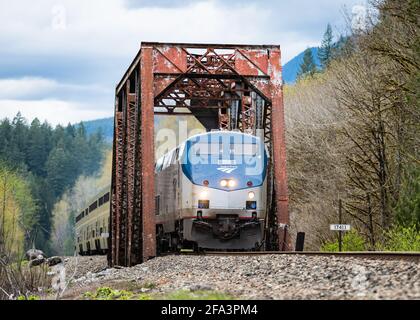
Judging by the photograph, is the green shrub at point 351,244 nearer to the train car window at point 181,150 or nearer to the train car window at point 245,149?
the train car window at point 245,149

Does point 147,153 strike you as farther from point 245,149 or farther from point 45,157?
point 45,157

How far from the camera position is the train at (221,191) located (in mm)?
19156

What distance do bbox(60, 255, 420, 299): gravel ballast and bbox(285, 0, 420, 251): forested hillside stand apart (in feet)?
14.9

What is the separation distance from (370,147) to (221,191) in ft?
21.6

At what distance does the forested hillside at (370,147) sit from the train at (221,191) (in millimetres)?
3400

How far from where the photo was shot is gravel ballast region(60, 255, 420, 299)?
8156mm

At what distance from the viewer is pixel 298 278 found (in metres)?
10.3

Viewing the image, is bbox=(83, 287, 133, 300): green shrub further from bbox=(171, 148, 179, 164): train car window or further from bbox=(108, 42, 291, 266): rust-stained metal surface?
bbox=(171, 148, 179, 164): train car window

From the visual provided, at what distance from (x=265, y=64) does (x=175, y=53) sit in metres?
2.43

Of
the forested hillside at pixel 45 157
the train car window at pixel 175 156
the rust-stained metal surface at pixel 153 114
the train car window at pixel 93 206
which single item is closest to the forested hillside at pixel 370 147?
the rust-stained metal surface at pixel 153 114

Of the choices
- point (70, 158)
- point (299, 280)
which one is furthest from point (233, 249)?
point (70, 158)

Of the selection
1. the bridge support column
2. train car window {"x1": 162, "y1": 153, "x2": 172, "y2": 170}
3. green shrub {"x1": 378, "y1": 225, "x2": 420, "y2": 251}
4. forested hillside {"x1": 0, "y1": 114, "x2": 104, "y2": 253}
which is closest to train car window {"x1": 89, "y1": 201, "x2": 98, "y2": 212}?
train car window {"x1": 162, "y1": 153, "x2": 172, "y2": 170}
